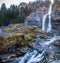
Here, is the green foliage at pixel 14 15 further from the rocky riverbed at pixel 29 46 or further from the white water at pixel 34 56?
the white water at pixel 34 56

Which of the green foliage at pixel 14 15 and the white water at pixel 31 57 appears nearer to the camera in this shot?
the white water at pixel 31 57

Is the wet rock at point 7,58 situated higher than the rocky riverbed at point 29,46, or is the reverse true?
the rocky riverbed at point 29,46

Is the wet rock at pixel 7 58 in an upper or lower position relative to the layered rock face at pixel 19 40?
lower

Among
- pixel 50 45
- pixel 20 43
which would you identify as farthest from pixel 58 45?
pixel 20 43

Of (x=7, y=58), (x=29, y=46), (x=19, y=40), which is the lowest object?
(x=7, y=58)

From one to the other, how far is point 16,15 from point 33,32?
498 mm

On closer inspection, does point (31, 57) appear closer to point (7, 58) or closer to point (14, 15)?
point (7, 58)

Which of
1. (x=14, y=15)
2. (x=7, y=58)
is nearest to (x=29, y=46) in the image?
(x=7, y=58)

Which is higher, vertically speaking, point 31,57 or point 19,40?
point 19,40

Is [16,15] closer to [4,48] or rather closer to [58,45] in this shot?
[4,48]

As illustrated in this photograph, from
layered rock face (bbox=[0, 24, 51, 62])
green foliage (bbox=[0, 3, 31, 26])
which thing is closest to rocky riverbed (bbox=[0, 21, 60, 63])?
layered rock face (bbox=[0, 24, 51, 62])

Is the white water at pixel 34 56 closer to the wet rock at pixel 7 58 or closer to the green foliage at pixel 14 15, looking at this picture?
the wet rock at pixel 7 58

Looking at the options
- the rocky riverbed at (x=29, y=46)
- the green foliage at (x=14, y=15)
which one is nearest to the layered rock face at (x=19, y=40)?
the rocky riverbed at (x=29, y=46)

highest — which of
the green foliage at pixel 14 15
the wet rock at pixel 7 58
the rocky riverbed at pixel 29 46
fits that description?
the green foliage at pixel 14 15
